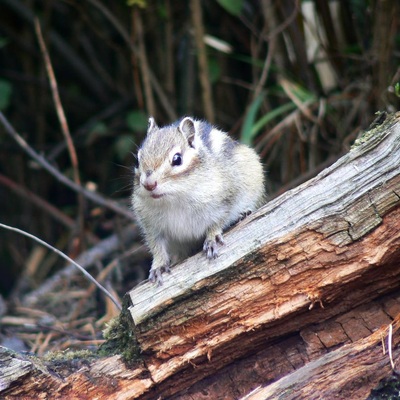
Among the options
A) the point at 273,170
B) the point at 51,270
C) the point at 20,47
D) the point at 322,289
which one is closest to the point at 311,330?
the point at 322,289

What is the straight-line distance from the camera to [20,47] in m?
7.67

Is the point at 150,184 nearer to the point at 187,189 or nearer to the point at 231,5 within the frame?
the point at 187,189

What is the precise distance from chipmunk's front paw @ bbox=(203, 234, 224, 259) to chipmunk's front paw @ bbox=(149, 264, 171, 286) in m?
0.29

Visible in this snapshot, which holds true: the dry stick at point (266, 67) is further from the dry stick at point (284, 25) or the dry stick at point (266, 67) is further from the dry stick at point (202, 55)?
the dry stick at point (202, 55)

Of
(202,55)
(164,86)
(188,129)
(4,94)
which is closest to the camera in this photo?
(188,129)

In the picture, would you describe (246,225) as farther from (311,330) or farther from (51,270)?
(51,270)

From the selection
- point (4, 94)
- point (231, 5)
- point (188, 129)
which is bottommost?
point (188, 129)

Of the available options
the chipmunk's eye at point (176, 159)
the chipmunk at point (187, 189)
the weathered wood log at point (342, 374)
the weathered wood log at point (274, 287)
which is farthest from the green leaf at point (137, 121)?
the weathered wood log at point (342, 374)

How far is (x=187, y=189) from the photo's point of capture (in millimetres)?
4152

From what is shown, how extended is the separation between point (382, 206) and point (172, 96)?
3.98m

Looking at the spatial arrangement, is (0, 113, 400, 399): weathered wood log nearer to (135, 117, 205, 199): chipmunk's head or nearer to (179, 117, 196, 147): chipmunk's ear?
(135, 117, 205, 199): chipmunk's head

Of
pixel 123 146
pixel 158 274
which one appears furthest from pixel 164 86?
pixel 158 274

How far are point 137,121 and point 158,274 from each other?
10.2 feet

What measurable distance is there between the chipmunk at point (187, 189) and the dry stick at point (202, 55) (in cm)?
202
